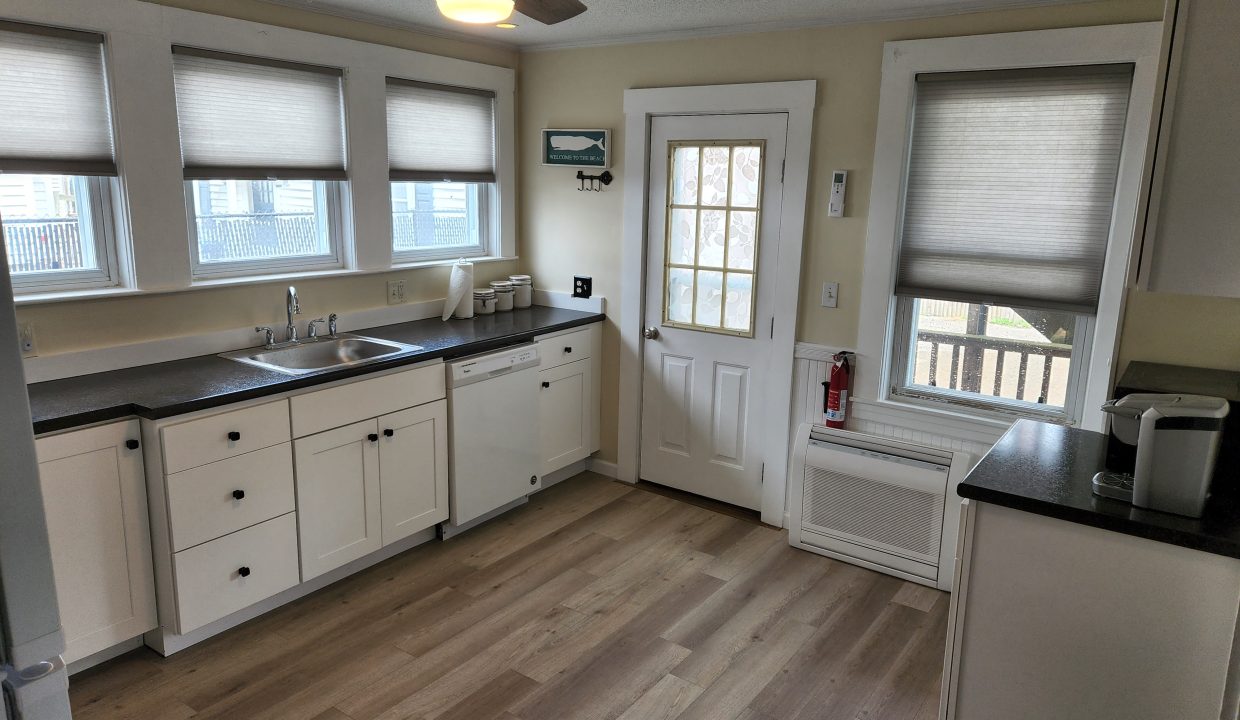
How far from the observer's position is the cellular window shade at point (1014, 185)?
2988 millimetres

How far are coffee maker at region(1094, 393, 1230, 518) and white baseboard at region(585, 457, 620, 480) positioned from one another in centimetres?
291

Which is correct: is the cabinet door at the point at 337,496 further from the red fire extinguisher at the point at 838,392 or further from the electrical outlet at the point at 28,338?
the red fire extinguisher at the point at 838,392

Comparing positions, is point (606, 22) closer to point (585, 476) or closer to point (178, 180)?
point (178, 180)

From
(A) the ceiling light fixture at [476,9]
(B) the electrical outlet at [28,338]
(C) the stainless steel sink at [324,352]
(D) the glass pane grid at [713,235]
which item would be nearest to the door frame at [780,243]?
(D) the glass pane grid at [713,235]

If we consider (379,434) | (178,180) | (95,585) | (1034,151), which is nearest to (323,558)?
(379,434)

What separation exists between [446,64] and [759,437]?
2.44 meters

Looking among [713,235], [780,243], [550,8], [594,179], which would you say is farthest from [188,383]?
[780,243]

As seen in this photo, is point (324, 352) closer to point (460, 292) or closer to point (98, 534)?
point (460, 292)

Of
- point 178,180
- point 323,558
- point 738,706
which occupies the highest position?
point 178,180

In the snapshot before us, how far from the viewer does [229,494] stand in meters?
2.76

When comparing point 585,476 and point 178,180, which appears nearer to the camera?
point 178,180

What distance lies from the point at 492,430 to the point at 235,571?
50.6 inches

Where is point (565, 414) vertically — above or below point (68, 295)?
below

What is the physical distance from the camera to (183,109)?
10.1 feet
